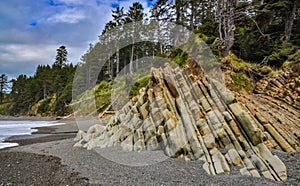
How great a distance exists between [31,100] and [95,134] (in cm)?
7691

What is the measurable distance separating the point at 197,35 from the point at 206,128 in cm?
1508

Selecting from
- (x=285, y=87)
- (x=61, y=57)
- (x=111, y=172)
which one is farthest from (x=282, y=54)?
(x=61, y=57)

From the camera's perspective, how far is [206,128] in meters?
11.0

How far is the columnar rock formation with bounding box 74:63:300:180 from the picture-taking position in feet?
30.5

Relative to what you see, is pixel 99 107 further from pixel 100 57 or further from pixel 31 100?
pixel 31 100

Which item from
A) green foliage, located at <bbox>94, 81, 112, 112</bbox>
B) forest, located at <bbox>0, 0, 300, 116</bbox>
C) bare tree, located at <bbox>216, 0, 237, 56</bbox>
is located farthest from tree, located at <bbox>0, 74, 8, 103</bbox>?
bare tree, located at <bbox>216, 0, 237, 56</bbox>

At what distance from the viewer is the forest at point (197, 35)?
20.7 m

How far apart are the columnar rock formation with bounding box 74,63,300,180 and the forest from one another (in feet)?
25.0

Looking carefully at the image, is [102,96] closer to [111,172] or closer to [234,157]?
[111,172]

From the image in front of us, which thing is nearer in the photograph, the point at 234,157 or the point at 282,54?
the point at 234,157

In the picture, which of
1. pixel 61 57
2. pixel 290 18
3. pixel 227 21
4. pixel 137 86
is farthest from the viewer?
pixel 61 57

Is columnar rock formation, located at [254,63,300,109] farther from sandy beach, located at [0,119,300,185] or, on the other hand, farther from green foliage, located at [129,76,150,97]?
green foliage, located at [129,76,150,97]

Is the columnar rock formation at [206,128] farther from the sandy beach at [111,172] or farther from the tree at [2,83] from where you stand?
the tree at [2,83]

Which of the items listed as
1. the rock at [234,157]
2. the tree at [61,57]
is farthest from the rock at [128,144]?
the tree at [61,57]
